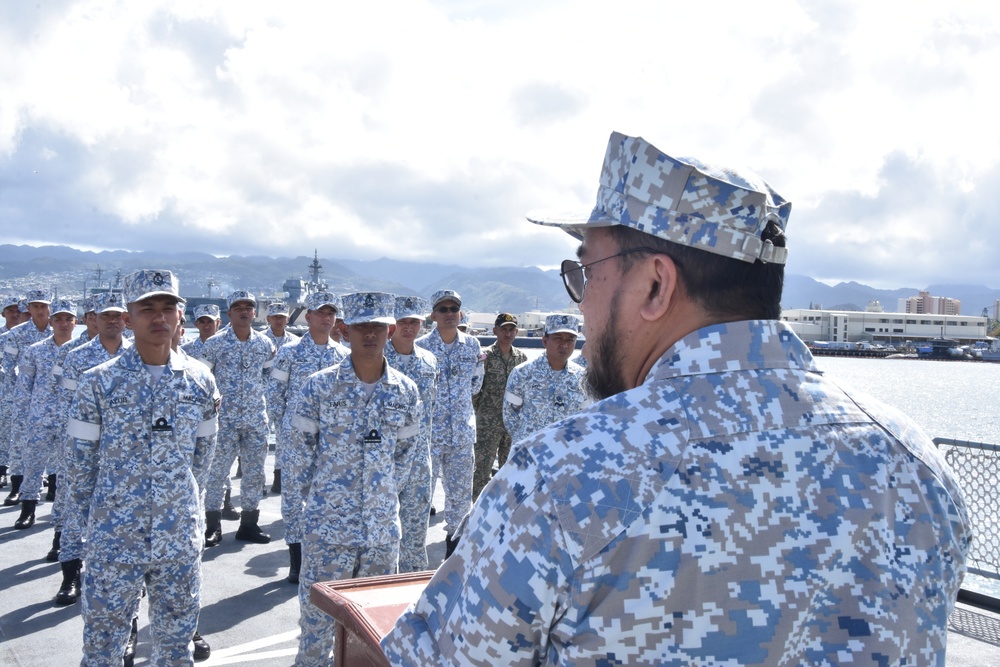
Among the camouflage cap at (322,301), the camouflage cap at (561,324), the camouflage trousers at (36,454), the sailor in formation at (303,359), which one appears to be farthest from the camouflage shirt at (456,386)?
the camouflage trousers at (36,454)

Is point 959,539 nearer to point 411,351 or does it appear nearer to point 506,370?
point 411,351

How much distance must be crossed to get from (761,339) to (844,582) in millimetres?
397

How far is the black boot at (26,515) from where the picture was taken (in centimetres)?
770

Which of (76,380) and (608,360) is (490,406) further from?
(608,360)

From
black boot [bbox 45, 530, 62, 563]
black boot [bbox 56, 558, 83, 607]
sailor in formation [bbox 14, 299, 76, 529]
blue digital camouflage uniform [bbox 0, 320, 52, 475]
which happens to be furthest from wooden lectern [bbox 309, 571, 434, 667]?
blue digital camouflage uniform [bbox 0, 320, 52, 475]

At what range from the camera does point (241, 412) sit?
781 cm

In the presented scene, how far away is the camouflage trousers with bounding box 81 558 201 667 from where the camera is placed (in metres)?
3.51

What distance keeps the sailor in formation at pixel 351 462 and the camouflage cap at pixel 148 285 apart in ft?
3.04

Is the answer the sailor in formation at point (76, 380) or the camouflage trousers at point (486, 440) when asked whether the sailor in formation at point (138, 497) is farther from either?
the camouflage trousers at point (486, 440)

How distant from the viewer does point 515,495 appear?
3.72 ft

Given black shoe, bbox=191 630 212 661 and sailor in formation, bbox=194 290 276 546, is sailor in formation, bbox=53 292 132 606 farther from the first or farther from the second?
black shoe, bbox=191 630 212 661

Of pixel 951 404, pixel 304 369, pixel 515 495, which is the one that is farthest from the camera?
pixel 951 404

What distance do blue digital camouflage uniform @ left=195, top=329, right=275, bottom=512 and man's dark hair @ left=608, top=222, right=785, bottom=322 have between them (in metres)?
6.93

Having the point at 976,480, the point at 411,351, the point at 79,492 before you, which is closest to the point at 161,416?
the point at 79,492
